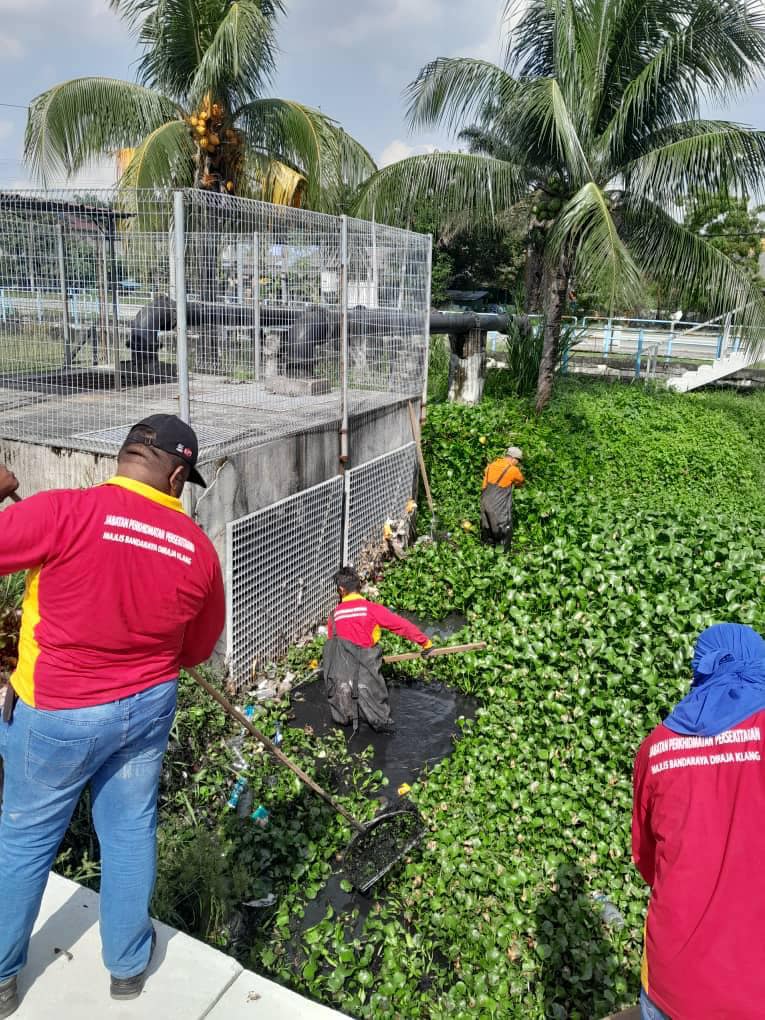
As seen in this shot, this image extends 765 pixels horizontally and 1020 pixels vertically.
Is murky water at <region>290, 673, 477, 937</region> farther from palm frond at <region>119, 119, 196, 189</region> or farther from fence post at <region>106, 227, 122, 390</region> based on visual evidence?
palm frond at <region>119, 119, 196, 189</region>

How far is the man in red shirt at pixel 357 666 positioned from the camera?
18.9ft

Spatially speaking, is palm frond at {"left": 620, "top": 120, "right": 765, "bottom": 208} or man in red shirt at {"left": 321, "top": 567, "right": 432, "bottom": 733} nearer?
man in red shirt at {"left": 321, "top": 567, "right": 432, "bottom": 733}

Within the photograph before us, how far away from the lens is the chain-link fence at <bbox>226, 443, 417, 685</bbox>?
19.2 ft

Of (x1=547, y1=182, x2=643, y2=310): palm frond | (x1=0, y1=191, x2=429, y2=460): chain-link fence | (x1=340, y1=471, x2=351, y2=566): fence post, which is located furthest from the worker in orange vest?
(x1=547, y1=182, x2=643, y2=310): palm frond

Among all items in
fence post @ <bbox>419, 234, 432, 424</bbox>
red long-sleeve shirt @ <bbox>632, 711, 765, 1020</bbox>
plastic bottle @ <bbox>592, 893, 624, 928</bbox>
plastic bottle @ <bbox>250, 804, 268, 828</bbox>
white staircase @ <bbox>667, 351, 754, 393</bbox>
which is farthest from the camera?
white staircase @ <bbox>667, 351, 754, 393</bbox>

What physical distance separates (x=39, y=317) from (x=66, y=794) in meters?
5.19

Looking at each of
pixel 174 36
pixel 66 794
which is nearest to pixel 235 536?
pixel 66 794

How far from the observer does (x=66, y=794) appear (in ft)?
7.70

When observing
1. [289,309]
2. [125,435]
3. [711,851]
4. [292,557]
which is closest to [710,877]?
[711,851]

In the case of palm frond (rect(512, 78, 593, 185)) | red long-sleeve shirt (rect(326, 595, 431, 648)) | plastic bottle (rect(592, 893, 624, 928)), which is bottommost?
plastic bottle (rect(592, 893, 624, 928))

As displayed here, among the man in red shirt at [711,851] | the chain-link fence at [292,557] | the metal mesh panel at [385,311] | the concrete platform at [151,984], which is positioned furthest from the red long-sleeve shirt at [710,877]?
the metal mesh panel at [385,311]

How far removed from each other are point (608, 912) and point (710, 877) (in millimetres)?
2241

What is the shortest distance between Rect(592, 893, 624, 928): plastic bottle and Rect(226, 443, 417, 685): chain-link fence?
3.00 meters

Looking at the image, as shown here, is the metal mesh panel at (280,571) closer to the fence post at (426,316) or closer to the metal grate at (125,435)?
the metal grate at (125,435)
